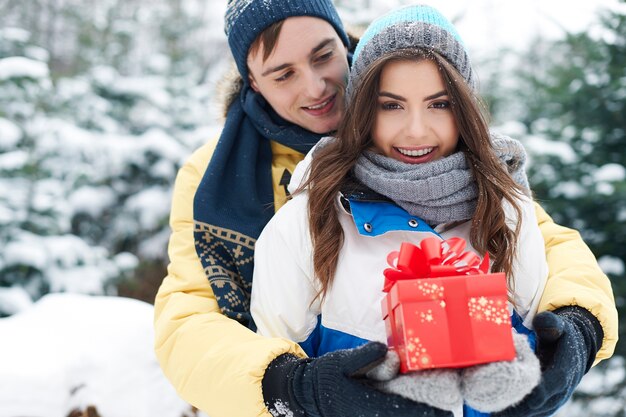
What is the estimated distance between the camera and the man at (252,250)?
1442mm

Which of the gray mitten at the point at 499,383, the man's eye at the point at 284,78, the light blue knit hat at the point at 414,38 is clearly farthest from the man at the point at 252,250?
the light blue knit hat at the point at 414,38

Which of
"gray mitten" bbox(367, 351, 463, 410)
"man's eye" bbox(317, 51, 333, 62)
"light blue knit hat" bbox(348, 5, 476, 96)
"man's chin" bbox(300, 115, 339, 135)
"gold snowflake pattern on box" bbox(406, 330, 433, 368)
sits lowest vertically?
"gray mitten" bbox(367, 351, 463, 410)

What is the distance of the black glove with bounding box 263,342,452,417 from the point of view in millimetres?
1235

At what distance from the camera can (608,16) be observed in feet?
14.3

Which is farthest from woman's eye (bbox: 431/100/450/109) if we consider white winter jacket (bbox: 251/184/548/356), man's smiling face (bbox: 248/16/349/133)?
man's smiling face (bbox: 248/16/349/133)

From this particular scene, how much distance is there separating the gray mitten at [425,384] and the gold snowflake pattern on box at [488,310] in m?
0.13

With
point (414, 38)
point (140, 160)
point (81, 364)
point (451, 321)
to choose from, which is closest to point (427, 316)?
point (451, 321)

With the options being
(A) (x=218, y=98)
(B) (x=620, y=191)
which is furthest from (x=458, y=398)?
(B) (x=620, y=191)

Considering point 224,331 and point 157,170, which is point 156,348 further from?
point 157,170

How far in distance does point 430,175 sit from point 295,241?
0.44 metres

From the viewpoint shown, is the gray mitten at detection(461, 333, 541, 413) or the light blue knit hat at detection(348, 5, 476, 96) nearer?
the gray mitten at detection(461, 333, 541, 413)

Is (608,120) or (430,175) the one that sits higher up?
(430,175)

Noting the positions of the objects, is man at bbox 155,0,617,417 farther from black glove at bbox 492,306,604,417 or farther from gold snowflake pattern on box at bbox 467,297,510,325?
gold snowflake pattern on box at bbox 467,297,510,325

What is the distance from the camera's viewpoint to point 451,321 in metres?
1.23
